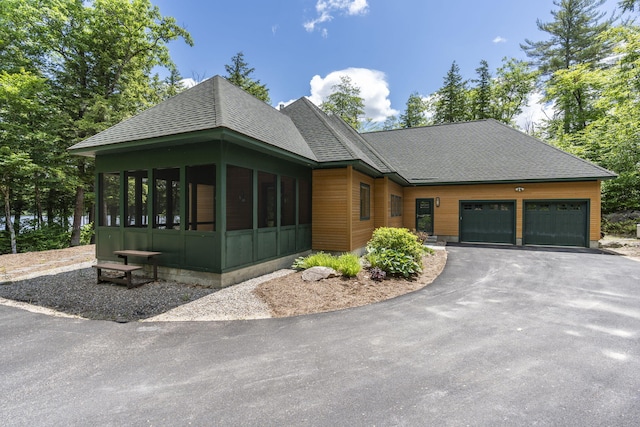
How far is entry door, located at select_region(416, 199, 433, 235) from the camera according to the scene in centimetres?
1473

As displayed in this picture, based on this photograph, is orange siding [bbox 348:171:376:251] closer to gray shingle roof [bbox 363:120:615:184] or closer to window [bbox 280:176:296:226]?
window [bbox 280:176:296:226]

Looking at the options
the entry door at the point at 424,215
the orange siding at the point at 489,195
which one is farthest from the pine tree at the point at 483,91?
the entry door at the point at 424,215

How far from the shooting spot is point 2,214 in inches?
644

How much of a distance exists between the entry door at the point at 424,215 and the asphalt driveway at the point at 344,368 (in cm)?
962

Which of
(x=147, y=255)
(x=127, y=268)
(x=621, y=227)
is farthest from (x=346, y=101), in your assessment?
(x=127, y=268)

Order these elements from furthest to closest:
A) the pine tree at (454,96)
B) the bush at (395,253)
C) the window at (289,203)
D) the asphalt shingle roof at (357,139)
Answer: the pine tree at (454,96), the window at (289,203), the bush at (395,253), the asphalt shingle roof at (357,139)

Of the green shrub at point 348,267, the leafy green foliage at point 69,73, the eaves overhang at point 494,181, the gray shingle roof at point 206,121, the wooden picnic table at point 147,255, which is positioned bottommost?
the green shrub at point 348,267

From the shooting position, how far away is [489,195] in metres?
13.7

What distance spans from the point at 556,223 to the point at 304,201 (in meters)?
11.9

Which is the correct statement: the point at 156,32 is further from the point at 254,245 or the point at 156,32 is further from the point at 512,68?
the point at 512,68

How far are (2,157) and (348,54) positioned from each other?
21.5 metres

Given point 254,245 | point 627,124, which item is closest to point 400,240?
point 254,245

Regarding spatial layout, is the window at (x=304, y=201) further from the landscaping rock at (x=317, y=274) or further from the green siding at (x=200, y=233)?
the landscaping rock at (x=317, y=274)

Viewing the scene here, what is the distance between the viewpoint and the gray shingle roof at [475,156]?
12836 mm
